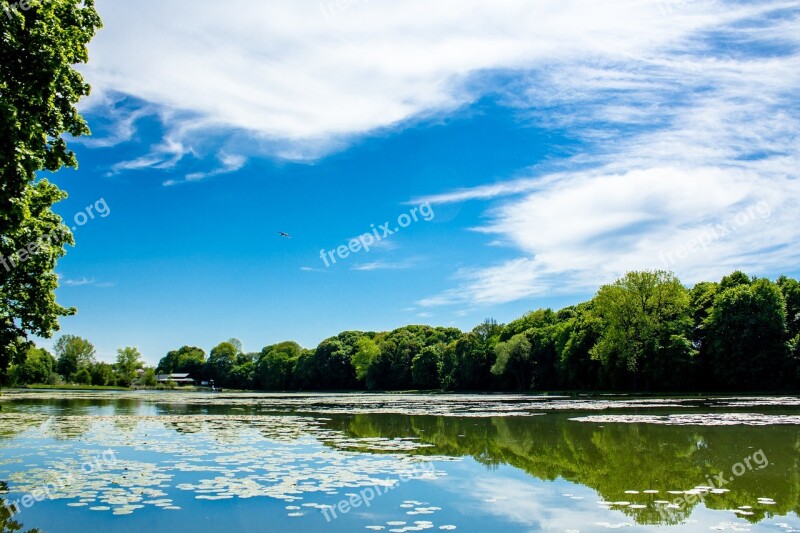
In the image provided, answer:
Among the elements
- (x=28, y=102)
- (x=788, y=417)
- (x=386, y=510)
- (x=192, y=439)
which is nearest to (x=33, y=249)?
(x=28, y=102)

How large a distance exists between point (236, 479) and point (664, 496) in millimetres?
9008

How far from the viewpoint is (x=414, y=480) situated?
41.6 feet

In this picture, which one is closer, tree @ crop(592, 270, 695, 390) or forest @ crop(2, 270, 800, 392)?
forest @ crop(2, 270, 800, 392)

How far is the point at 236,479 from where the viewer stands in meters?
12.8

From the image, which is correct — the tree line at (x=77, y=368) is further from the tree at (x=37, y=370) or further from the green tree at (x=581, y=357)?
the green tree at (x=581, y=357)

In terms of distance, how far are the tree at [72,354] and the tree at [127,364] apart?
570 inches

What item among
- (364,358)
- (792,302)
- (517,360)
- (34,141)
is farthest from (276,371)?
(34,141)

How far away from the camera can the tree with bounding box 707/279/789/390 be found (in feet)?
181

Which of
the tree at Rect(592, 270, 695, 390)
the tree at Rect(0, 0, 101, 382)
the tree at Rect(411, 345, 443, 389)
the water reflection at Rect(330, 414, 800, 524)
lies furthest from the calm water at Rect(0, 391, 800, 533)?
the tree at Rect(411, 345, 443, 389)

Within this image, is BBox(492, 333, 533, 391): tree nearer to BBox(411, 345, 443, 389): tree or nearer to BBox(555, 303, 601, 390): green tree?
BBox(555, 303, 601, 390): green tree

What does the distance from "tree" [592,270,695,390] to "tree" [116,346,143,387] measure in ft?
397

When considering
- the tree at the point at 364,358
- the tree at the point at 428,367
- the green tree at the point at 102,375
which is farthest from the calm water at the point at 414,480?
the green tree at the point at 102,375

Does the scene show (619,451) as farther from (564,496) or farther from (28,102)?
(28,102)

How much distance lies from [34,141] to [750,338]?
6107 cm
